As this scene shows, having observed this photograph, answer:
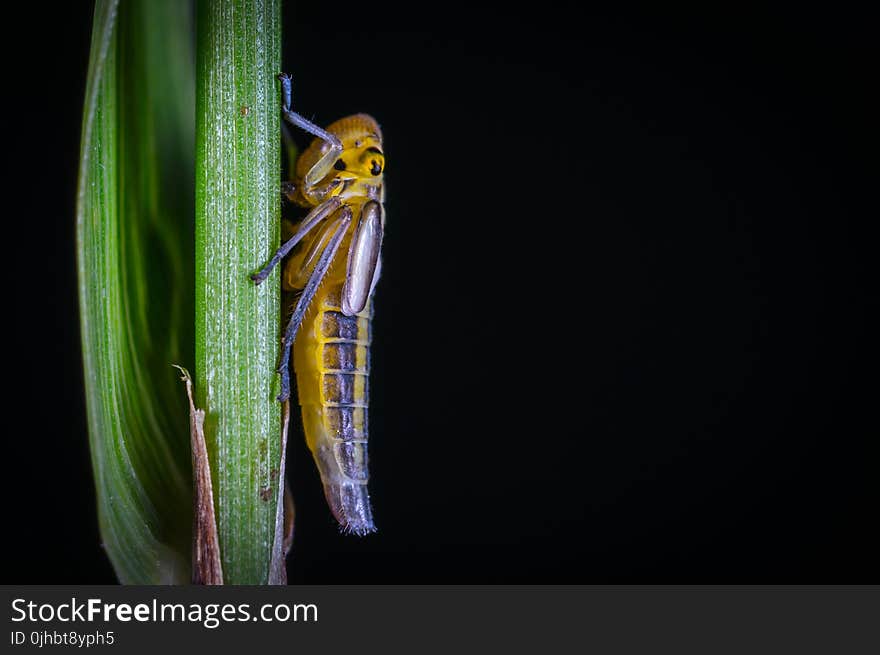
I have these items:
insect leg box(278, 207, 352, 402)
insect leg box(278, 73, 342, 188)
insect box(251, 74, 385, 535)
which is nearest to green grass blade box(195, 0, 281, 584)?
insect leg box(278, 207, 352, 402)

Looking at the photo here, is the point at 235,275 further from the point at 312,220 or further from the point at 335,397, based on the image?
the point at 335,397

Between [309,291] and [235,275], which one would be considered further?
[309,291]

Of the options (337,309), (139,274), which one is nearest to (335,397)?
(337,309)

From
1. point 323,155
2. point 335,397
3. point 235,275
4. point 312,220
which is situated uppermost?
point 323,155

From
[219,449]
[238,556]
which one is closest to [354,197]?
[219,449]

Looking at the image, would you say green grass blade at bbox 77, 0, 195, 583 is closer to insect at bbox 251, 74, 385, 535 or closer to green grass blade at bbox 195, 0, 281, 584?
green grass blade at bbox 195, 0, 281, 584

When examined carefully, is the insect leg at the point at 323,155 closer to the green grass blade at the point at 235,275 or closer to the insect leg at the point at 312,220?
the insect leg at the point at 312,220

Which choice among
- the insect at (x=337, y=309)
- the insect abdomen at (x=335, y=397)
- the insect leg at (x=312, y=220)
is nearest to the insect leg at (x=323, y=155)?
the insect at (x=337, y=309)
